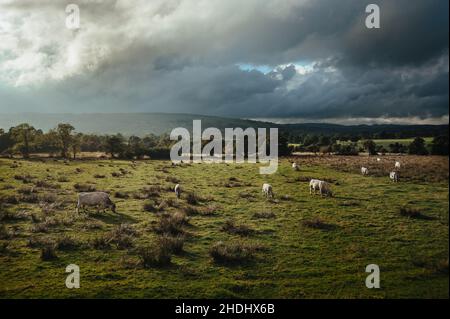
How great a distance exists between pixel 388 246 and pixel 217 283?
7.36 metres

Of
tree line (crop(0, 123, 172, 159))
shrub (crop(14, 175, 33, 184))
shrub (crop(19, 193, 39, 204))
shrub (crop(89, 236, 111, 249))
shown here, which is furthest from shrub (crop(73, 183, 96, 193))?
tree line (crop(0, 123, 172, 159))

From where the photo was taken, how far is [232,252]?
1284cm

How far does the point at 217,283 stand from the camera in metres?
10.5

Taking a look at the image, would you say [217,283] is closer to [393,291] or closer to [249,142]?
[393,291]

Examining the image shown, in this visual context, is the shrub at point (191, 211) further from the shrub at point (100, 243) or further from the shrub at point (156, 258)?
the shrub at point (156, 258)

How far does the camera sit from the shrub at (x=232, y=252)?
40.4ft

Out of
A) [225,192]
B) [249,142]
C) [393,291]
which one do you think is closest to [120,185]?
[225,192]

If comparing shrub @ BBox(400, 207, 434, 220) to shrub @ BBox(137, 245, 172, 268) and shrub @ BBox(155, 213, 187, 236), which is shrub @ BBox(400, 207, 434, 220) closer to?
shrub @ BBox(155, 213, 187, 236)

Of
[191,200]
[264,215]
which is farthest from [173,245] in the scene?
[191,200]

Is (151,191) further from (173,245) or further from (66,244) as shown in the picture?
(173,245)

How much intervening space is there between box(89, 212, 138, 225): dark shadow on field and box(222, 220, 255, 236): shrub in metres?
5.32

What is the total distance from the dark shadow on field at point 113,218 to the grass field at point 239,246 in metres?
0.05

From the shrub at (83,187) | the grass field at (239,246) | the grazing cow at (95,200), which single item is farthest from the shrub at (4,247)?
the shrub at (83,187)

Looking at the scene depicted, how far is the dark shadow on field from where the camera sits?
1822 centimetres
